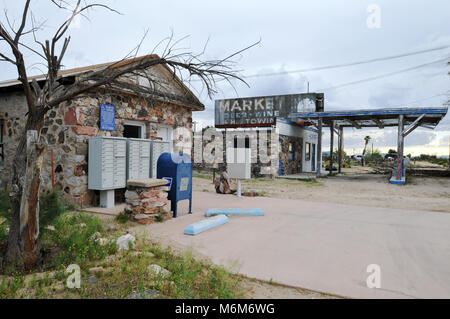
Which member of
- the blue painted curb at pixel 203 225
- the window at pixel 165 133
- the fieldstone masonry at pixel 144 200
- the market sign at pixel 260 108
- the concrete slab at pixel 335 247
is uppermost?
the market sign at pixel 260 108

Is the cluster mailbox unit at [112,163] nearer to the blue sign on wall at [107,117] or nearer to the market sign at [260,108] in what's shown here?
the blue sign on wall at [107,117]

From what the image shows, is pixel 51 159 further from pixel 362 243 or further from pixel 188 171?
pixel 362 243

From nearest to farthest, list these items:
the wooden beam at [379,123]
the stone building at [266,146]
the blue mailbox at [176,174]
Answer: the blue mailbox at [176,174], the stone building at [266,146], the wooden beam at [379,123]

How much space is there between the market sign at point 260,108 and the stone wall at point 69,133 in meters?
19.8

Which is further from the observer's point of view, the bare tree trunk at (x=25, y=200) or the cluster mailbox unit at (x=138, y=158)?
the cluster mailbox unit at (x=138, y=158)

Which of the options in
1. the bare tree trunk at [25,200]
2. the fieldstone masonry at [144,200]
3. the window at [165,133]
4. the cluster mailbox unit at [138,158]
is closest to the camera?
the bare tree trunk at [25,200]

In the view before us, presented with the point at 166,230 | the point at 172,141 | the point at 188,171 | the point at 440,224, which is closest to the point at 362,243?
the point at 440,224

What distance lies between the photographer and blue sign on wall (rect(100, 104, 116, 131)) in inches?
295

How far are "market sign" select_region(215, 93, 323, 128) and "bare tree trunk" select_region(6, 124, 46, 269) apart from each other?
76.8 feet

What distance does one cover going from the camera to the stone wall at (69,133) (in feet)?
23.0

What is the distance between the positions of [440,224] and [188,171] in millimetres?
5203

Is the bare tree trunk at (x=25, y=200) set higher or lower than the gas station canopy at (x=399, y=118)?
lower

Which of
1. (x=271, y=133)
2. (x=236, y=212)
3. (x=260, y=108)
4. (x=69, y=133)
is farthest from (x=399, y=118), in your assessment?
(x=69, y=133)

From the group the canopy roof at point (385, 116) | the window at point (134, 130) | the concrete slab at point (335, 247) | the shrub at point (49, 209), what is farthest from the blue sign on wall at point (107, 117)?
the canopy roof at point (385, 116)
